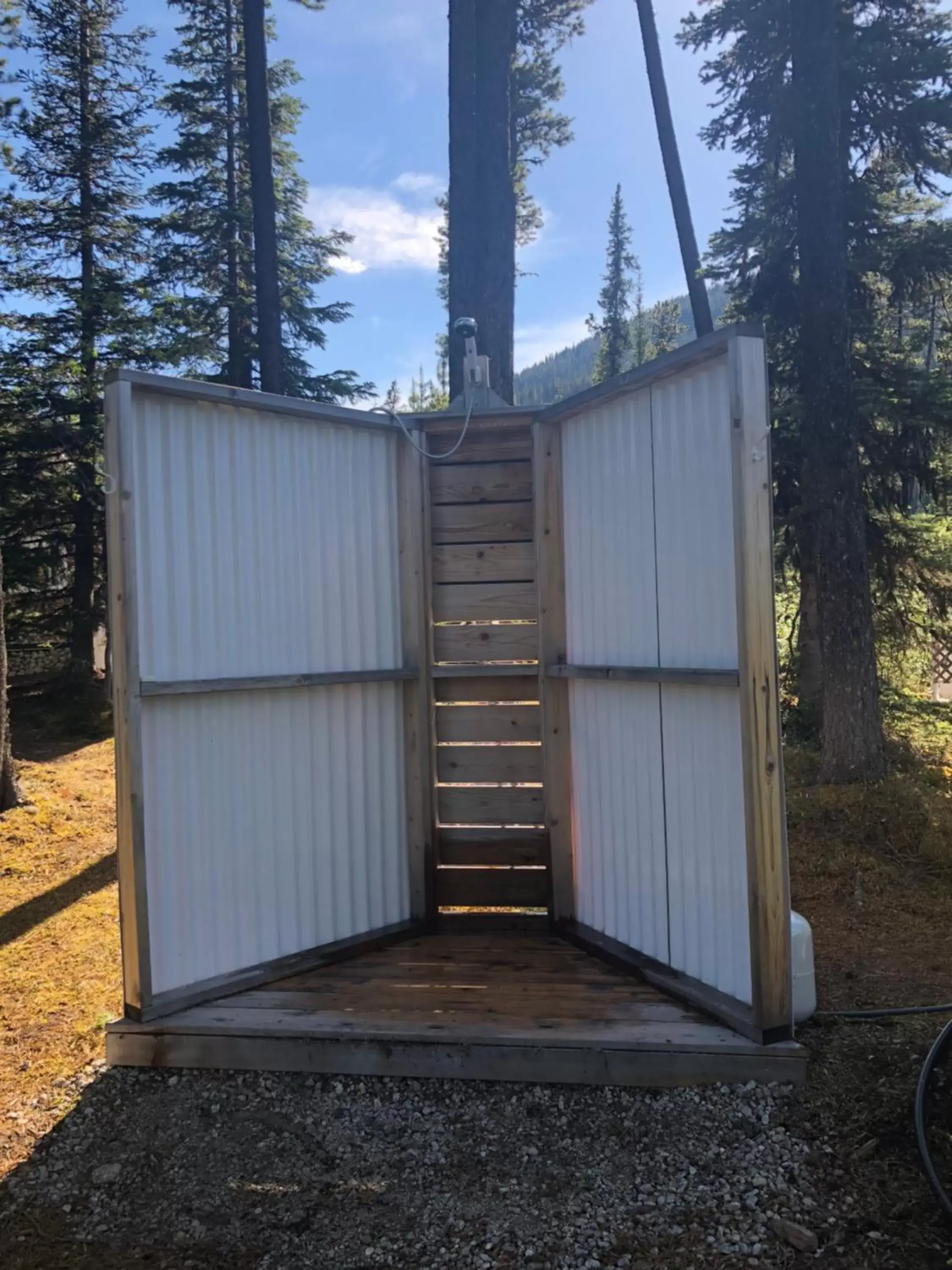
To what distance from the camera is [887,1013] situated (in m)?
3.01

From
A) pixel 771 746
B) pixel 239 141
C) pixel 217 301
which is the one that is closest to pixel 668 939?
pixel 771 746

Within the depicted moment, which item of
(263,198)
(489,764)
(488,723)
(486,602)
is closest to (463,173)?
(263,198)

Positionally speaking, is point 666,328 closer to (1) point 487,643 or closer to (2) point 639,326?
(2) point 639,326

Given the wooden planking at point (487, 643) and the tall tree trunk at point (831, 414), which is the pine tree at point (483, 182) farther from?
the wooden planking at point (487, 643)

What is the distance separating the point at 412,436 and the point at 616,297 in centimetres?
3421

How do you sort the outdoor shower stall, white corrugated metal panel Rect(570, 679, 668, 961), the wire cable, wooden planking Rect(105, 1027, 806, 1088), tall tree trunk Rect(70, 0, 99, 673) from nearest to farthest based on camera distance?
1. wooden planking Rect(105, 1027, 806, 1088)
2. the outdoor shower stall
3. white corrugated metal panel Rect(570, 679, 668, 961)
4. the wire cable
5. tall tree trunk Rect(70, 0, 99, 673)

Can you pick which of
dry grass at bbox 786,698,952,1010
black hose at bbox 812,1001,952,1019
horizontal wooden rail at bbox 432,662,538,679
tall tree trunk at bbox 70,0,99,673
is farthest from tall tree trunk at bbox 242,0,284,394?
black hose at bbox 812,1001,952,1019

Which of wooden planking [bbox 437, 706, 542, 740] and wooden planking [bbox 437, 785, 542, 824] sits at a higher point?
wooden planking [bbox 437, 706, 542, 740]

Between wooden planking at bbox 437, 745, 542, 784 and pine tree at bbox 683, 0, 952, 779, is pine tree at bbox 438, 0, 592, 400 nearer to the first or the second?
pine tree at bbox 683, 0, 952, 779

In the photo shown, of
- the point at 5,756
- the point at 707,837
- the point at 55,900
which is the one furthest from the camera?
the point at 5,756

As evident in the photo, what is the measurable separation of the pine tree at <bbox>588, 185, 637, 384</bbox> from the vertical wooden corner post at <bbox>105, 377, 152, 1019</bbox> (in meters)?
33.3

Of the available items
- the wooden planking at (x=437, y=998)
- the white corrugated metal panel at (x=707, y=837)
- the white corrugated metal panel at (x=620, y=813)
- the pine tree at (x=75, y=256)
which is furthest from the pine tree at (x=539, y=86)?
the wooden planking at (x=437, y=998)

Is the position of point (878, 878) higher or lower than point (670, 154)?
lower

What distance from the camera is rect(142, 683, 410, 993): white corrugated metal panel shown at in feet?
9.71
